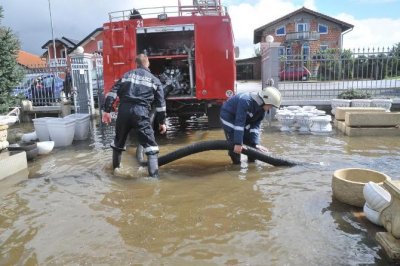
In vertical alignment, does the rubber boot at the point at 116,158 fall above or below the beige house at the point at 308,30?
below

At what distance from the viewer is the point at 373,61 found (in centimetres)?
1213

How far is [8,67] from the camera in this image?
11078 millimetres

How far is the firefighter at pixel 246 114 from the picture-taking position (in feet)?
18.6

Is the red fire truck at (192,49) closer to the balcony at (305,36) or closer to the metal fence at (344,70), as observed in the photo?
the metal fence at (344,70)

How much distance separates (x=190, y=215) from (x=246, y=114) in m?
2.11

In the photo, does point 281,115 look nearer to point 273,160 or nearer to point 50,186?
point 273,160

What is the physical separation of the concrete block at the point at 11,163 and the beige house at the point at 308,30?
3701 centimetres

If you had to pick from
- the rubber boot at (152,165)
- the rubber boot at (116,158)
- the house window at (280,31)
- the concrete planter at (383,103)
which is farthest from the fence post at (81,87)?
the house window at (280,31)

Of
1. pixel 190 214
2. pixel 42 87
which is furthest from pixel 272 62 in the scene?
pixel 42 87

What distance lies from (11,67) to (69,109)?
2.31 metres

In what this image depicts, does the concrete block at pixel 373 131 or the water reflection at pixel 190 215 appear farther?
the concrete block at pixel 373 131

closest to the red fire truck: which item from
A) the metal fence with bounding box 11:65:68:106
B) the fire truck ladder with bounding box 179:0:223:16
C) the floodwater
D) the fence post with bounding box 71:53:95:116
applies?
the fire truck ladder with bounding box 179:0:223:16

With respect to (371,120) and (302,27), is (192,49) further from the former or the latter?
(302,27)

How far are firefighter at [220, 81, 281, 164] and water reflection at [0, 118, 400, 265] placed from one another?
456mm
